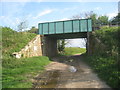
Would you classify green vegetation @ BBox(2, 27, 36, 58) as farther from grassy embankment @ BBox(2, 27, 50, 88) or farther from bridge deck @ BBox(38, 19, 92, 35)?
bridge deck @ BBox(38, 19, 92, 35)

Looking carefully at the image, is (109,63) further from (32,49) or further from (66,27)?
(66,27)

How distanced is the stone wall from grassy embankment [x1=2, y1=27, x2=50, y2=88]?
56 cm

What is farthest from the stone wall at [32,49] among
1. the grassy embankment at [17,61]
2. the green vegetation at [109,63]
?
the green vegetation at [109,63]

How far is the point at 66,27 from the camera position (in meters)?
21.2

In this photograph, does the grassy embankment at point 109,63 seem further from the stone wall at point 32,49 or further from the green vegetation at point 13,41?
the green vegetation at point 13,41

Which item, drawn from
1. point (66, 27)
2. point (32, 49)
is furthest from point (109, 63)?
point (66, 27)

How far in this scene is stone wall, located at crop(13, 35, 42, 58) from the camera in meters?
15.9

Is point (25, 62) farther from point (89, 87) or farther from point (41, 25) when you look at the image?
point (41, 25)

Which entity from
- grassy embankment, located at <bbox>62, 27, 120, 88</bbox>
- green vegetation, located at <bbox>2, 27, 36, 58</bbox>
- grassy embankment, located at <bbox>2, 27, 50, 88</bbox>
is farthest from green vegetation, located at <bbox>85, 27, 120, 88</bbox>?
green vegetation, located at <bbox>2, 27, 36, 58</bbox>

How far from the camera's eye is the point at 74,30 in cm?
2088

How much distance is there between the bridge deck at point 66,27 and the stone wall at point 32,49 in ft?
5.98

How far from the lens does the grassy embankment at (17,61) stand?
9484 millimetres

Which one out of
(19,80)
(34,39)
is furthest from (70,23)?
(19,80)

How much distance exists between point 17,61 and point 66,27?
10.5 meters
